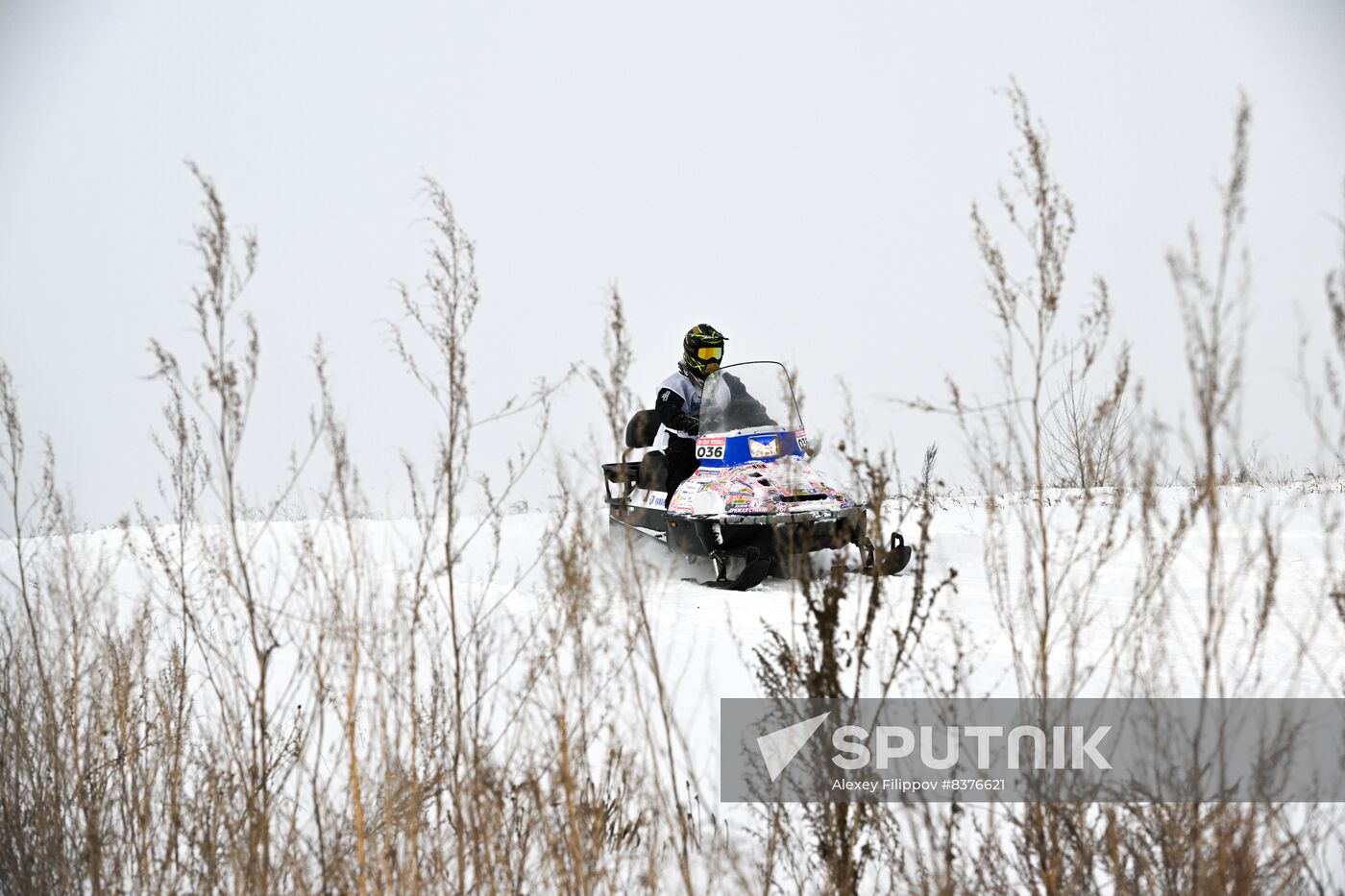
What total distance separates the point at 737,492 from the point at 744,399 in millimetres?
906

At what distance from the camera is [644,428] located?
7.98 m

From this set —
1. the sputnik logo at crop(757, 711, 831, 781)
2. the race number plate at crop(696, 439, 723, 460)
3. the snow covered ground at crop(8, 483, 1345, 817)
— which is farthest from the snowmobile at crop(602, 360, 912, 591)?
the sputnik logo at crop(757, 711, 831, 781)

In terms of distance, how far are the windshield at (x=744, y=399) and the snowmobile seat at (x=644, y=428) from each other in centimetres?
49

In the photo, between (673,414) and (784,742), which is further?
(673,414)

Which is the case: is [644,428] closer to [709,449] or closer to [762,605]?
[709,449]

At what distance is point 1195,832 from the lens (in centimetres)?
202

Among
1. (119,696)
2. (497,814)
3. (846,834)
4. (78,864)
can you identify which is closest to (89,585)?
(119,696)

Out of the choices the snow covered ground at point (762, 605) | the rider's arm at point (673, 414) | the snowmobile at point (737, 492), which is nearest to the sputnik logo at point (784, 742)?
the snow covered ground at point (762, 605)

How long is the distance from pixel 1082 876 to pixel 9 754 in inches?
125

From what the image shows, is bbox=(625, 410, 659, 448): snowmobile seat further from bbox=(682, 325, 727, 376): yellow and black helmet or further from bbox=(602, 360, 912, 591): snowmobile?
bbox=(682, 325, 727, 376): yellow and black helmet

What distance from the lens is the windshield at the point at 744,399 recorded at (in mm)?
7637

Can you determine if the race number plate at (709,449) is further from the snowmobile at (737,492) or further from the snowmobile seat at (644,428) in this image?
the snowmobile seat at (644,428)

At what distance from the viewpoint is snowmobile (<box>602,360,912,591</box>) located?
276 inches

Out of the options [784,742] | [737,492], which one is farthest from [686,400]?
[784,742]
